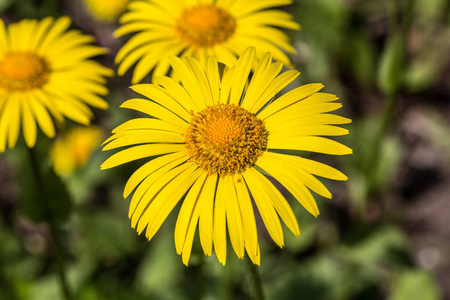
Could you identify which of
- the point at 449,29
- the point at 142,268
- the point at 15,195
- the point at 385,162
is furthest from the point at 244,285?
the point at 449,29

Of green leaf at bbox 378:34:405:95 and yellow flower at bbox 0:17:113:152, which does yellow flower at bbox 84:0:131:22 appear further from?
green leaf at bbox 378:34:405:95

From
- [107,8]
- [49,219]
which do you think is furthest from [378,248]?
[107,8]

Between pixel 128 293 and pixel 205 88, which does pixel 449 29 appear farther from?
pixel 128 293

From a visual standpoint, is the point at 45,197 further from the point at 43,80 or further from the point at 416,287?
the point at 416,287

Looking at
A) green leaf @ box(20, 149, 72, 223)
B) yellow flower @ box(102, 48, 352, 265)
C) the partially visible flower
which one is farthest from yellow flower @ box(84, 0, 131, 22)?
yellow flower @ box(102, 48, 352, 265)

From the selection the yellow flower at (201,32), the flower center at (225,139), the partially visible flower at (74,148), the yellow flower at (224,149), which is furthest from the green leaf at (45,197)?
Answer: the partially visible flower at (74,148)
